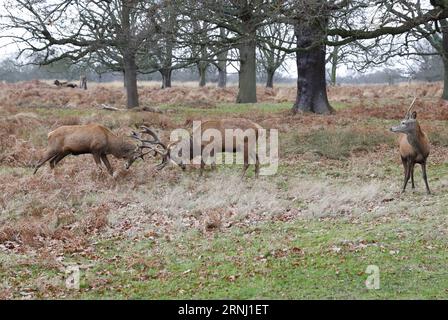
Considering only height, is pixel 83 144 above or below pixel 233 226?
above

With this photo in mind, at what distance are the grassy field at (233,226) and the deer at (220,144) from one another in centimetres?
32

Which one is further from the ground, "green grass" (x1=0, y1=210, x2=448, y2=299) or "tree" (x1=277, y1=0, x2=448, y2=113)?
"tree" (x1=277, y1=0, x2=448, y2=113)

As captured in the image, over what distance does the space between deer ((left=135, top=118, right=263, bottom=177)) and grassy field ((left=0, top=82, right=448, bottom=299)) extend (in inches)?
12.7

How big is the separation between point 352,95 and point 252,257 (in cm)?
3127

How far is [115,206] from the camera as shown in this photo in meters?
10.8

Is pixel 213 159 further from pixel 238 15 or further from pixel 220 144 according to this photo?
pixel 238 15

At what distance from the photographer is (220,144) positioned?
1322 cm

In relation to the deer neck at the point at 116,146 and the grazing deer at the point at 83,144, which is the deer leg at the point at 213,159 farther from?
the deer neck at the point at 116,146

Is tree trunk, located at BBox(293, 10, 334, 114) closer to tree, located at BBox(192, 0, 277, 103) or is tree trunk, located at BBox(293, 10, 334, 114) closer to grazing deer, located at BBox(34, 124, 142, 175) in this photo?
tree, located at BBox(192, 0, 277, 103)

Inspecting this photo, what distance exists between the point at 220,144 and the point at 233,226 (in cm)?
400

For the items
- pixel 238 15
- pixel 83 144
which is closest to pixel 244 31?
pixel 238 15

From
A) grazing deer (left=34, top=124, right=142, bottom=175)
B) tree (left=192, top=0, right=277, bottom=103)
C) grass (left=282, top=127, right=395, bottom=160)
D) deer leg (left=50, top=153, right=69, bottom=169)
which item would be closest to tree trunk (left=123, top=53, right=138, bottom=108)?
tree (left=192, top=0, right=277, bottom=103)

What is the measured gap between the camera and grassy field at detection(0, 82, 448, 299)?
695 centimetres

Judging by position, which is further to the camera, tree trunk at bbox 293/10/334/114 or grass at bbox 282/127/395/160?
tree trunk at bbox 293/10/334/114
